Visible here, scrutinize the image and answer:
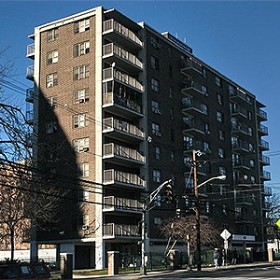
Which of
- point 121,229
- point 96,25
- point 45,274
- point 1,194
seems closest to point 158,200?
point 121,229

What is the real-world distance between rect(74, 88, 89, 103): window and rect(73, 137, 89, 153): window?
14.0 feet

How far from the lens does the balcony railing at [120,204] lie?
53.9m

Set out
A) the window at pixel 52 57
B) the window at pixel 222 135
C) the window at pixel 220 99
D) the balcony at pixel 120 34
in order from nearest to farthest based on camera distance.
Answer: the balcony at pixel 120 34 → the window at pixel 52 57 → the window at pixel 222 135 → the window at pixel 220 99

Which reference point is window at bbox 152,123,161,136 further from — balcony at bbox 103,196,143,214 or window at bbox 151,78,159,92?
balcony at bbox 103,196,143,214

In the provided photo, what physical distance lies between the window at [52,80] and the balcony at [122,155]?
34.6 ft

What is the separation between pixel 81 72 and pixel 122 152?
10.0 metres

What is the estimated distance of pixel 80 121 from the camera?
57969 millimetres

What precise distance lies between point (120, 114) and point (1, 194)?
23723mm

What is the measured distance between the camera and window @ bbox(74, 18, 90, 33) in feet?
197

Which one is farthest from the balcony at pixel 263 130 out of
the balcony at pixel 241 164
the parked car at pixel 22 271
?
the parked car at pixel 22 271

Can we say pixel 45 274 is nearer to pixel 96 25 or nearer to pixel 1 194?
pixel 1 194

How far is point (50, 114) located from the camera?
60.4 meters

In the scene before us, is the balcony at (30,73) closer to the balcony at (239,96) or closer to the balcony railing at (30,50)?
the balcony railing at (30,50)

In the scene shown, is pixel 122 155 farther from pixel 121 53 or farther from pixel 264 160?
pixel 264 160
